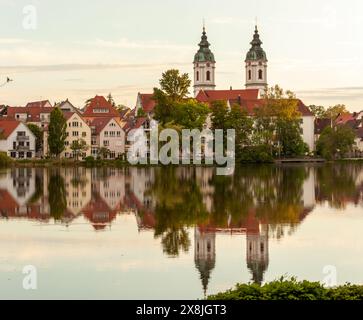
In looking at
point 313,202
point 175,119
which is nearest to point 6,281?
point 313,202

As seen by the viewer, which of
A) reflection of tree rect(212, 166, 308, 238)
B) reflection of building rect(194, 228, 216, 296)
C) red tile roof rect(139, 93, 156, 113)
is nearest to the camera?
reflection of building rect(194, 228, 216, 296)

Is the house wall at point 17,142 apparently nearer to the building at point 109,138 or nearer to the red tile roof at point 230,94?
the building at point 109,138

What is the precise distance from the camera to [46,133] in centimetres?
9025

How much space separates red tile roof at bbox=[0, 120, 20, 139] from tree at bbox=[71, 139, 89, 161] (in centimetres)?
652

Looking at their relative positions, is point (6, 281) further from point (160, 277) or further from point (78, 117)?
point (78, 117)

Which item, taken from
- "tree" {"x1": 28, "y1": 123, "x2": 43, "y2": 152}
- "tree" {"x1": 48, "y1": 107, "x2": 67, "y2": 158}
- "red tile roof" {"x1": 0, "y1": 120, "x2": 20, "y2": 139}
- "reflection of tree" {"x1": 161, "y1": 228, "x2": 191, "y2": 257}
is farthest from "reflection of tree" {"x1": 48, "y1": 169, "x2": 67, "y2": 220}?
"tree" {"x1": 28, "y1": 123, "x2": 43, "y2": 152}

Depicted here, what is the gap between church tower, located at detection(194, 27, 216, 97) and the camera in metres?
126

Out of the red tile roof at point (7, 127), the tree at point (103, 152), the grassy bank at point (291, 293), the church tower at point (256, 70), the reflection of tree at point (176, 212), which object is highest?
the church tower at point (256, 70)

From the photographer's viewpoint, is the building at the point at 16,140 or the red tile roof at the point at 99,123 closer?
the building at the point at 16,140

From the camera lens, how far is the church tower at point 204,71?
415 feet

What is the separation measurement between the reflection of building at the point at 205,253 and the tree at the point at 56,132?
60.5m

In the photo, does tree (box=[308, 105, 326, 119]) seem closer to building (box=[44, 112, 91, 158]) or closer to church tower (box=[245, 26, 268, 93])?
church tower (box=[245, 26, 268, 93])

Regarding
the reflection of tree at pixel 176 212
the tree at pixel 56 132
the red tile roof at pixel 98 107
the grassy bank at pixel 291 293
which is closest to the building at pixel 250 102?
the red tile roof at pixel 98 107
